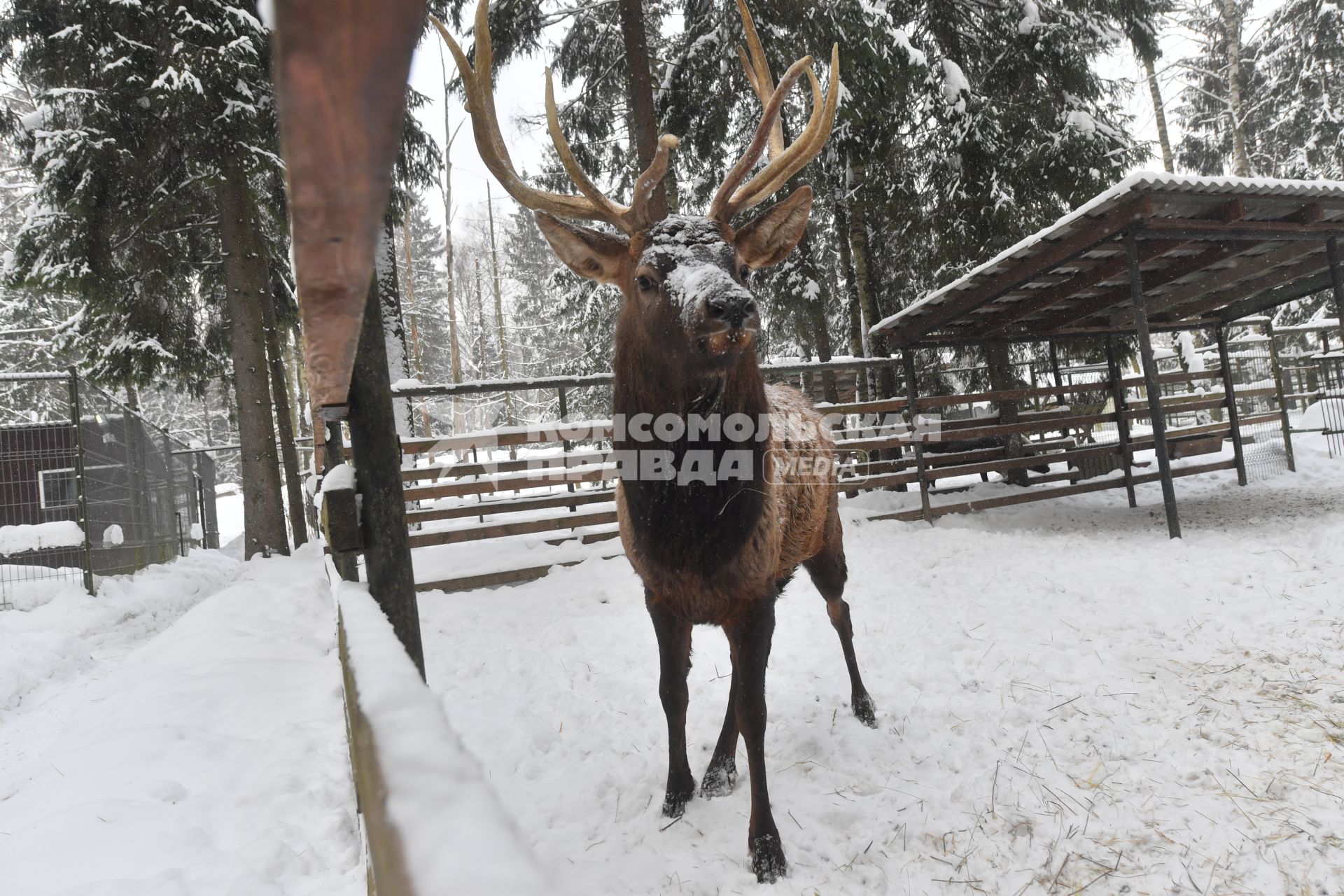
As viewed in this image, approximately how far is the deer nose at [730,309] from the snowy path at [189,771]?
2200 mm

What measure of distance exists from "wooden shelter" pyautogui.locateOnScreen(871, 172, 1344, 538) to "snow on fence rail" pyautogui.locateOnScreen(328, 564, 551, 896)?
7.14m

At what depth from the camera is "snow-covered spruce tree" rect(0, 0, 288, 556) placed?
7.31m

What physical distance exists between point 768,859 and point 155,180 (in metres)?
10.5

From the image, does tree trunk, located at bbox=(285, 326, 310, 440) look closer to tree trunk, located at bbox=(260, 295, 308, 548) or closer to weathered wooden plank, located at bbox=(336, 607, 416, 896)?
tree trunk, located at bbox=(260, 295, 308, 548)

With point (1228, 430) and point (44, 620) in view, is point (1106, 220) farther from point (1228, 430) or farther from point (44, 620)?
point (44, 620)

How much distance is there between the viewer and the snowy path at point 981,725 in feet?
8.50

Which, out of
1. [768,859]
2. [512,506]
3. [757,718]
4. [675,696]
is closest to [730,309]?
[757,718]

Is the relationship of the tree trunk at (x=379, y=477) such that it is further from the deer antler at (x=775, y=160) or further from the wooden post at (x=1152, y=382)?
the wooden post at (x=1152, y=382)

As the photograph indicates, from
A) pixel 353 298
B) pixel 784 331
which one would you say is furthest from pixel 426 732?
pixel 784 331

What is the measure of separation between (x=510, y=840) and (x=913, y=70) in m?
11.7

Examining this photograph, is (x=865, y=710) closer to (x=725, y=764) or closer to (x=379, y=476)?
(x=725, y=764)

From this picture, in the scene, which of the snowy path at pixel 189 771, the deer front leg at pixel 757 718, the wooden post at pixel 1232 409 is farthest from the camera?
the wooden post at pixel 1232 409

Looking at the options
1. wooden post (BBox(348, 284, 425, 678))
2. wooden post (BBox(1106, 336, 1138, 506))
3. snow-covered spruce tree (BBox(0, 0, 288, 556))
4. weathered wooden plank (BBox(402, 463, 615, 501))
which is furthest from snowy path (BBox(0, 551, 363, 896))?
wooden post (BBox(1106, 336, 1138, 506))

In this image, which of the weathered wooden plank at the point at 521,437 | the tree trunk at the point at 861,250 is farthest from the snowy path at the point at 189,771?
the tree trunk at the point at 861,250
